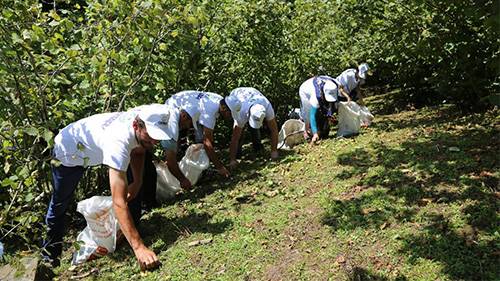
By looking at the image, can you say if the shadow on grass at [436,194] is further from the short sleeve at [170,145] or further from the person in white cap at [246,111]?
the short sleeve at [170,145]

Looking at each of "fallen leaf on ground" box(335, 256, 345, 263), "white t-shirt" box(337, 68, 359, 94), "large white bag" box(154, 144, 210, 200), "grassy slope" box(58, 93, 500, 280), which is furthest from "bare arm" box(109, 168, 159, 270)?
"white t-shirt" box(337, 68, 359, 94)

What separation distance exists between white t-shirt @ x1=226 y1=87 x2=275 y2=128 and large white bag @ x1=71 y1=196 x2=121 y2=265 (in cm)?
240

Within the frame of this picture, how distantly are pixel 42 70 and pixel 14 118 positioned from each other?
56cm

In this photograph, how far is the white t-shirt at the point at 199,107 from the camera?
586 centimetres

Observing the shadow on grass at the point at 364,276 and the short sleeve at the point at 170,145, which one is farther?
the short sleeve at the point at 170,145

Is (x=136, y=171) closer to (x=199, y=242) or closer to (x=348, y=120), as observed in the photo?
(x=199, y=242)

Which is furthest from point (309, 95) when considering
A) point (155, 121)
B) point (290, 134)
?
point (155, 121)

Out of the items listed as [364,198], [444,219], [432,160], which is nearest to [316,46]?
[432,160]

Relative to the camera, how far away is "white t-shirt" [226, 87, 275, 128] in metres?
6.18

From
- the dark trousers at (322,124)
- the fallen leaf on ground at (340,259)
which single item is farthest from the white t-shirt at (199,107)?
the fallen leaf on ground at (340,259)

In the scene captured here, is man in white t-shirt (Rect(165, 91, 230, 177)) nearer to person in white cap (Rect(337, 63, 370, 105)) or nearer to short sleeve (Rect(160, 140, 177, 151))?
short sleeve (Rect(160, 140, 177, 151))

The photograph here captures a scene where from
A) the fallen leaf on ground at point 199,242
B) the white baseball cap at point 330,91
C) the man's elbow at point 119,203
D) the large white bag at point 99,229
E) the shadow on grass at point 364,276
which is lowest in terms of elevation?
the shadow on grass at point 364,276

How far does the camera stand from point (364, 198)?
15.0 ft

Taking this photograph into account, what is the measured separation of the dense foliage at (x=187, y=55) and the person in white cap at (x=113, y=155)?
0.62ft
